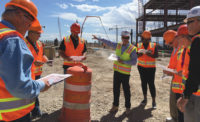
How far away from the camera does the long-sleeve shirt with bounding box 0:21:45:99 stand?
1191mm

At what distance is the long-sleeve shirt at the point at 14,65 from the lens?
119 centimetres

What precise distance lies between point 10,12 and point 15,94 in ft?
2.47

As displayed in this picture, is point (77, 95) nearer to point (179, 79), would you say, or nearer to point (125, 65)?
point (125, 65)

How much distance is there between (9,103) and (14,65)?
1.41 feet

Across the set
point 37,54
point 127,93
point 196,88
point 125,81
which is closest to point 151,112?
point 127,93

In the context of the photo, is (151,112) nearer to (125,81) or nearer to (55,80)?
(125,81)

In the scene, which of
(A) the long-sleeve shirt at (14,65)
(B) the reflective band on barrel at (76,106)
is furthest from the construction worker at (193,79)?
(B) the reflective band on barrel at (76,106)

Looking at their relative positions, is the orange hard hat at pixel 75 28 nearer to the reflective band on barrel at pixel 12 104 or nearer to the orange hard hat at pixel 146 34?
the orange hard hat at pixel 146 34

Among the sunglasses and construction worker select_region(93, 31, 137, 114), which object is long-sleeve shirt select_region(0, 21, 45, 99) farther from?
construction worker select_region(93, 31, 137, 114)

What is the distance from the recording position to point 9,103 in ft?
4.53

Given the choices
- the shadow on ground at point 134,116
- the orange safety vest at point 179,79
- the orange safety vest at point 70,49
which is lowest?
the shadow on ground at point 134,116

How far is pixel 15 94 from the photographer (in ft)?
4.19

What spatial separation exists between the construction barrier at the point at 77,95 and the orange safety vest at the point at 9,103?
1642mm

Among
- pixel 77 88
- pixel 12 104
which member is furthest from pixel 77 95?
pixel 12 104
